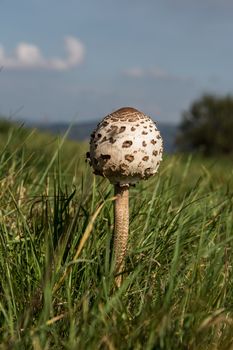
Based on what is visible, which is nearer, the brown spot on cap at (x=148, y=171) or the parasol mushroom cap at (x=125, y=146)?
the parasol mushroom cap at (x=125, y=146)

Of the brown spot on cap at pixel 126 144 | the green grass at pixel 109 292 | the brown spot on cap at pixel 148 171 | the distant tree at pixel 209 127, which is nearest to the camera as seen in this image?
the green grass at pixel 109 292

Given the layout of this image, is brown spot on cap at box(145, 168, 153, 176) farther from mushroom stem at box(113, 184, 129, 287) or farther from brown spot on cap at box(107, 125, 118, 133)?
brown spot on cap at box(107, 125, 118, 133)

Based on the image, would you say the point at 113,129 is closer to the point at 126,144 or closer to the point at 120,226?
the point at 126,144

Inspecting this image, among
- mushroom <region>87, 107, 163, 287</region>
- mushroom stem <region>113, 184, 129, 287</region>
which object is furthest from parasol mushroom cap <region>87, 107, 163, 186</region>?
mushroom stem <region>113, 184, 129, 287</region>

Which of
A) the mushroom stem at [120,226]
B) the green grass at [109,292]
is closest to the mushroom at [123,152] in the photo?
the mushroom stem at [120,226]

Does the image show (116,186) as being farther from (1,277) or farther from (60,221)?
(1,277)

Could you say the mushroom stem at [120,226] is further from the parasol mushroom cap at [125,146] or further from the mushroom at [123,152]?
the parasol mushroom cap at [125,146]
